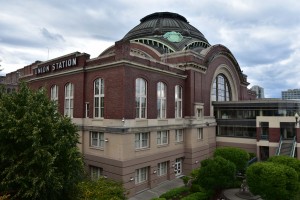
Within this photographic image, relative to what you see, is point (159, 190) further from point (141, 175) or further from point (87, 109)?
point (87, 109)

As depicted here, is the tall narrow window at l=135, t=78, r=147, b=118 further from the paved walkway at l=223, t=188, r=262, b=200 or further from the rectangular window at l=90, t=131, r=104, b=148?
the paved walkway at l=223, t=188, r=262, b=200

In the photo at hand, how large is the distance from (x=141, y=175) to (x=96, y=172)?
4.90m

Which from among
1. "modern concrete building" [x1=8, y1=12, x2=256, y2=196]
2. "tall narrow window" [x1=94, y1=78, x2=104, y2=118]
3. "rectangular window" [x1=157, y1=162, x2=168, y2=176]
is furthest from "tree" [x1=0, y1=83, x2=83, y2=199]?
"rectangular window" [x1=157, y1=162, x2=168, y2=176]

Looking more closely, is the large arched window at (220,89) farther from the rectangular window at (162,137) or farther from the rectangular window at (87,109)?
the rectangular window at (87,109)

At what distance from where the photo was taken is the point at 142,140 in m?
27.0

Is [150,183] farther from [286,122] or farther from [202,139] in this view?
[286,122]

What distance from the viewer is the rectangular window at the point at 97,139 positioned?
27.2 m

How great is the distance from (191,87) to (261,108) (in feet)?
39.1

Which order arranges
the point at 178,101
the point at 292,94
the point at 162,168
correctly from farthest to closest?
the point at 292,94, the point at 178,101, the point at 162,168

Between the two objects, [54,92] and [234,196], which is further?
[54,92]

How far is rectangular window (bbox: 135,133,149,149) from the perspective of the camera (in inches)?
1039

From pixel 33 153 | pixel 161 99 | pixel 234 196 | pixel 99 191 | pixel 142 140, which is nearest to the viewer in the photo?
pixel 33 153

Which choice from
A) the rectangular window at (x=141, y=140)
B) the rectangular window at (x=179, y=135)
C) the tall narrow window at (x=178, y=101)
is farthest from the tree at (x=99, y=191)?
the tall narrow window at (x=178, y=101)

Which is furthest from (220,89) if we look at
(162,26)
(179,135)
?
(162,26)
